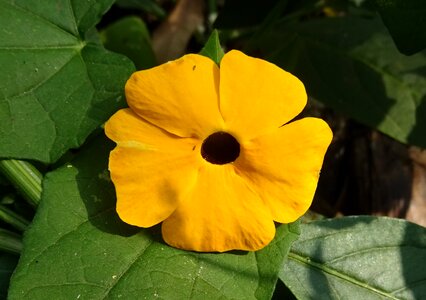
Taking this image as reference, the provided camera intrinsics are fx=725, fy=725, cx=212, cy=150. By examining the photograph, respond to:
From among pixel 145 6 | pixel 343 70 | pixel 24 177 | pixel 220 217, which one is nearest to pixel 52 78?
pixel 24 177

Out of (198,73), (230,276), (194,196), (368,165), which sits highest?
(198,73)

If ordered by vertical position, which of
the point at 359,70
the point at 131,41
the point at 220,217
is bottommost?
the point at 359,70

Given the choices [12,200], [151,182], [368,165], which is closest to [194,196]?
[151,182]

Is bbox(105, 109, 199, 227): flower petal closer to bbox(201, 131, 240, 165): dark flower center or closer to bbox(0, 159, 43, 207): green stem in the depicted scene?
bbox(201, 131, 240, 165): dark flower center

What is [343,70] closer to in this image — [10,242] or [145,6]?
[145,6]

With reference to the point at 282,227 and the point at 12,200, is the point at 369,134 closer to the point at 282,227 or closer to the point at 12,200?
the point at 282,227

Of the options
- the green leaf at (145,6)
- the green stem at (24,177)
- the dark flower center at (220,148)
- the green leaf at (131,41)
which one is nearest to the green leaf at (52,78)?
the green stem at (24,177)
